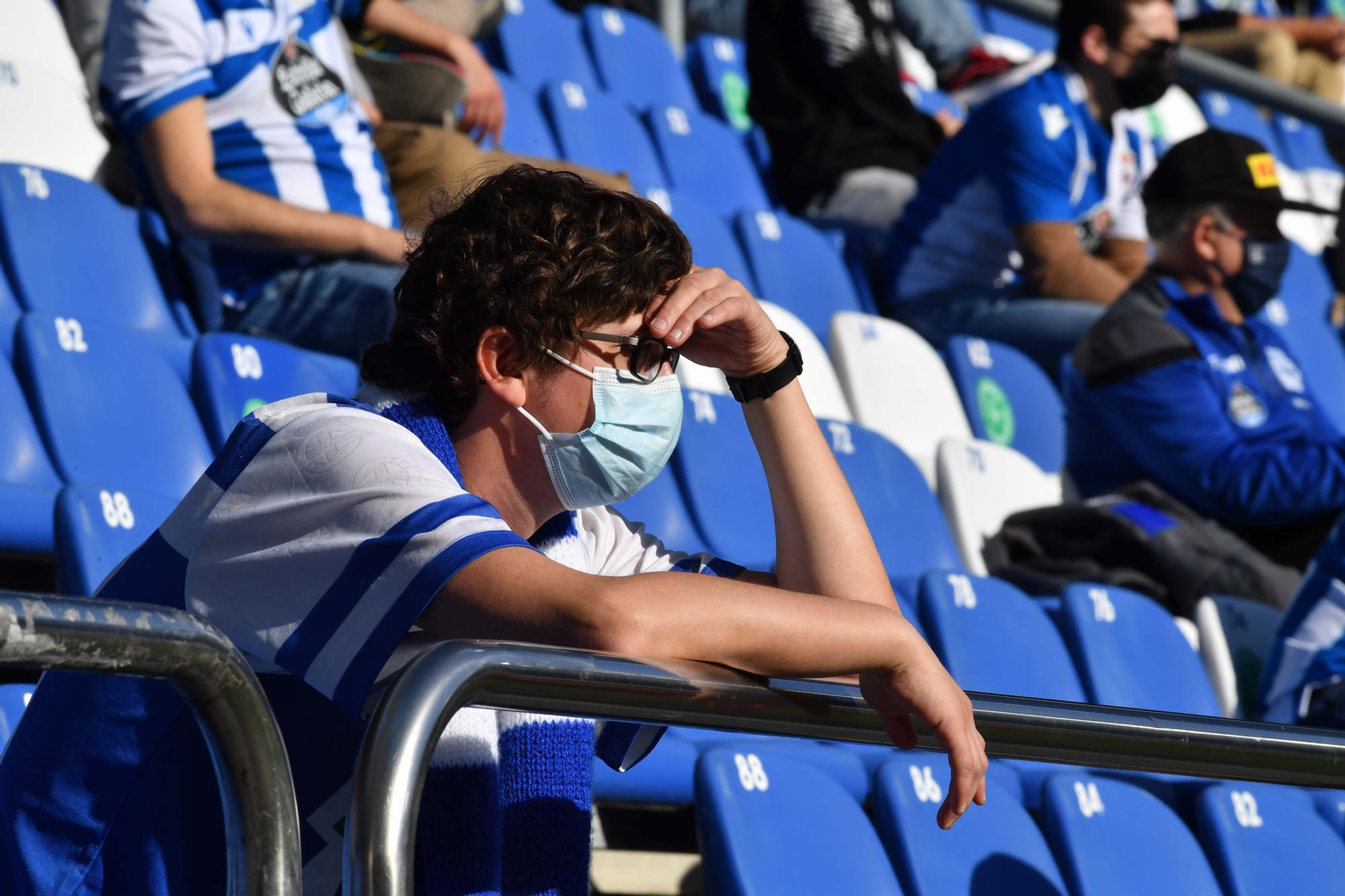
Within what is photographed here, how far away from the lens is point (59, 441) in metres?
2.12

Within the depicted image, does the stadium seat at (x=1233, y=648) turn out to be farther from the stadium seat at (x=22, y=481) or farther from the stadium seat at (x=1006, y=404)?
the stadium seat at (x=22, y=481)

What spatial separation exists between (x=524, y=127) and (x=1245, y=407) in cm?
170

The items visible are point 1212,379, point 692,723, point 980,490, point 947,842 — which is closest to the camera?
point 692,723

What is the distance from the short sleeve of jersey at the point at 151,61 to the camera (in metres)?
2.62

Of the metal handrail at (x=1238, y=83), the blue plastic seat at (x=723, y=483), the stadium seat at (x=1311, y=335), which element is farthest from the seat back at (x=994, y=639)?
the metal handrail at (x=1238, y=83)

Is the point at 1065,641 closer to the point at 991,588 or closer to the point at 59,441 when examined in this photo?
the point at 991,588

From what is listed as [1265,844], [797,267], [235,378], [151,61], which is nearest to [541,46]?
[797,267]

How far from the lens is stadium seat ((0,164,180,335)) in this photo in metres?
2.49

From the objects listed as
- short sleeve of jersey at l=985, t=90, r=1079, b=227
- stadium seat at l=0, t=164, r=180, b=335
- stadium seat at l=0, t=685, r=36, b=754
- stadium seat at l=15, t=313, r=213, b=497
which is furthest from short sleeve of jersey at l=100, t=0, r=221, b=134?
short sleeve of jersey at l=985, t=90, r=1079, b=227

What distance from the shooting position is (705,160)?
4328 mm

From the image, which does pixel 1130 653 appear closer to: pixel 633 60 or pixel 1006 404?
pixel 1006 404

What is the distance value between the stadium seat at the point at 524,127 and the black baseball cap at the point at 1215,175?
4.39ft

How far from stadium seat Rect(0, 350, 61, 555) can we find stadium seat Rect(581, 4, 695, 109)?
105 inches

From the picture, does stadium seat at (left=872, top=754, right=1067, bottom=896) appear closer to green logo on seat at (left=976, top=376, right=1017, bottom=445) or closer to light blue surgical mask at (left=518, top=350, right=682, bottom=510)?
light blue surgical mask at (left=518, top=350, right=682, bottom=510)
